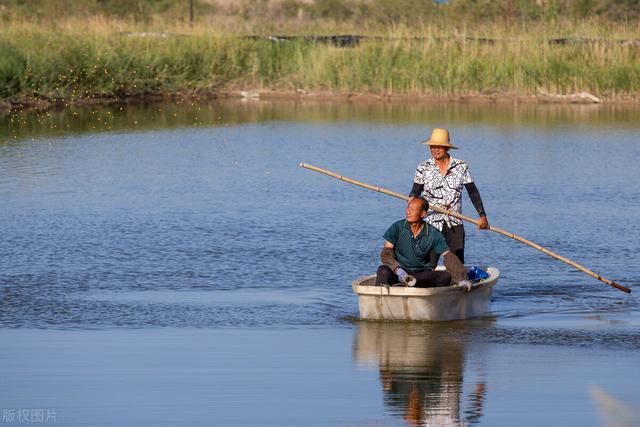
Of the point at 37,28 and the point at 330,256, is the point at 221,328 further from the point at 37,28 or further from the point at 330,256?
the point at 37,28

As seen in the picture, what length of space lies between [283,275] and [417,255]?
8.94 feet

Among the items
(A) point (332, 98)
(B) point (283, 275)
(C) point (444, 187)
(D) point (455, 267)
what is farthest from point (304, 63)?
(D) point (455, 267)

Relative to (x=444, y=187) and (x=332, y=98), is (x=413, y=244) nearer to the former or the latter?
(x=444, y=187)

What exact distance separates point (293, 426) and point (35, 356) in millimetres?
2850

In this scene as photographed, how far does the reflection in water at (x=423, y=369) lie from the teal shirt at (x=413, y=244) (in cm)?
53

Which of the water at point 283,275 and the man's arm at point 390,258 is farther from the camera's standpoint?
the man's arm at point 390,258

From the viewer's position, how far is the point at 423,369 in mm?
11016

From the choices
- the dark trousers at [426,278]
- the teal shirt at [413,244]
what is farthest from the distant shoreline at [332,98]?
the dark trousers at [426,278]

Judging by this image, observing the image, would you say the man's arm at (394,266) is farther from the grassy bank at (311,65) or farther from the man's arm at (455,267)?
the grassy bank at (311,65)

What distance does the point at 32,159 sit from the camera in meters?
25.4

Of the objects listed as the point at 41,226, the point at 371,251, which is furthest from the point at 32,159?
the point at 371,251

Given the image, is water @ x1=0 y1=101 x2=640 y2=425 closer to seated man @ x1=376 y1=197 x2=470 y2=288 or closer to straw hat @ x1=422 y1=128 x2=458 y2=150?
seated man @ x1=376 y1=197 x2=470 y2=288

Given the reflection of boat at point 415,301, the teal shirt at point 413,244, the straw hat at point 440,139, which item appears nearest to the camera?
the reflection of boat at point 415,301

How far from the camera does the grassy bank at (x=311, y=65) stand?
35781mm
